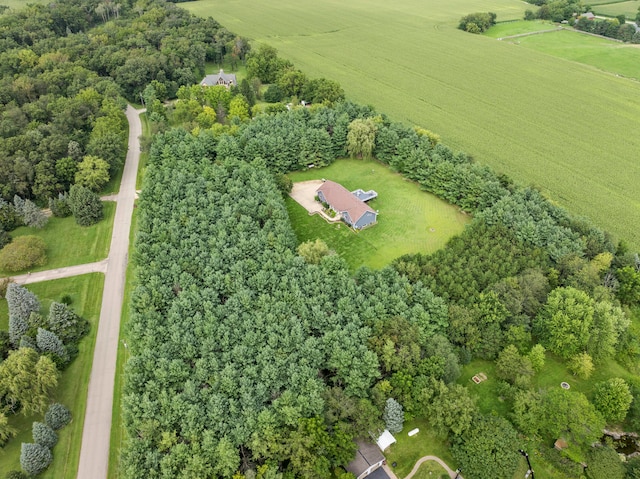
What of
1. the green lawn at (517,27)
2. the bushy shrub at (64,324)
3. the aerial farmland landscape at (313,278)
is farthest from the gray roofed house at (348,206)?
the green lawn at (517,27)

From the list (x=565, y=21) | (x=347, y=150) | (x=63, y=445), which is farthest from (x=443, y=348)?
(x=565, y=21)

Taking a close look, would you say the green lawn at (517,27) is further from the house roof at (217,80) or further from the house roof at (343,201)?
the house roof at (343,201)

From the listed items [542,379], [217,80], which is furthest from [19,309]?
[217,80]

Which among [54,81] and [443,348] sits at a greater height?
[54,81]

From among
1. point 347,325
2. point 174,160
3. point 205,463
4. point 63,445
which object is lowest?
point 63,445

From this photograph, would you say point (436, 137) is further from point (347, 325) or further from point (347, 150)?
point (347, 325)

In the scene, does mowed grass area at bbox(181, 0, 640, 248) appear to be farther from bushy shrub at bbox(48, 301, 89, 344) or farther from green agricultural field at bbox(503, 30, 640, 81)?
bushy shrub at bbox(48, 301, 89, 344)
